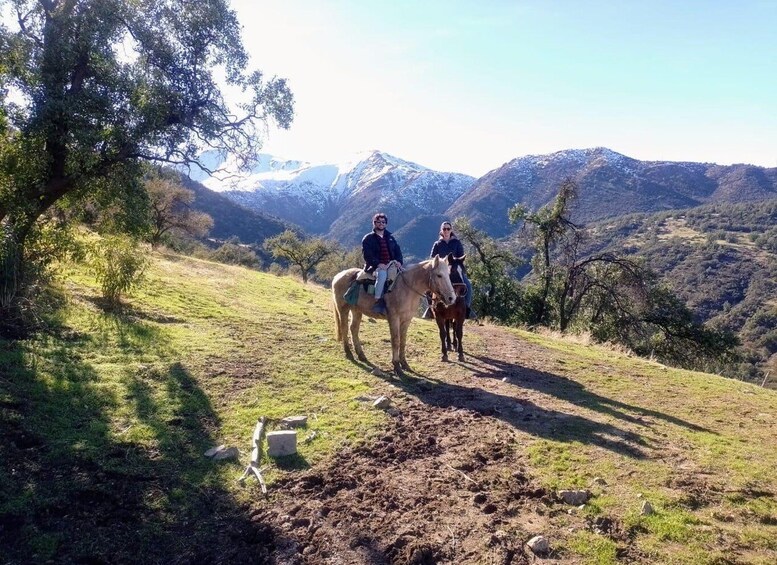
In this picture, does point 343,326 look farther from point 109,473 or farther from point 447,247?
point 109,473

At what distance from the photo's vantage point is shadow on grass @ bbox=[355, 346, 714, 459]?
6252mm

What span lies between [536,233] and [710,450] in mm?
20672

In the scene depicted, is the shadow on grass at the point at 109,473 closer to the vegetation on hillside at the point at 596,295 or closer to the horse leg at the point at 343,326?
the horse leg at the point at 343,326

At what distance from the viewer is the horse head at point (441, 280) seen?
8867 millimetres

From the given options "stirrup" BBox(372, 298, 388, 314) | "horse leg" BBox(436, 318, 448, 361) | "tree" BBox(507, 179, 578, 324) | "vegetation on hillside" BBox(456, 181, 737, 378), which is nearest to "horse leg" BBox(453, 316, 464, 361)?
"horse leg" BBox(436, 318, 448, 361)

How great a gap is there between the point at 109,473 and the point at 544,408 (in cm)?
622

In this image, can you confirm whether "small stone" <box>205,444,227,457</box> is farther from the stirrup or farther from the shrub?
the shrub

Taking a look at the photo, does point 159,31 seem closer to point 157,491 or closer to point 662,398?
point 157,491

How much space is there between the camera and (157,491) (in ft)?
15.8

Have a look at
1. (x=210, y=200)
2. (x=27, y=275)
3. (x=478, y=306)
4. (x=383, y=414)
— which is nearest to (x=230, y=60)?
(x=27, y=275)

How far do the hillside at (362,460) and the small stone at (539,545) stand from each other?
0.05 metres

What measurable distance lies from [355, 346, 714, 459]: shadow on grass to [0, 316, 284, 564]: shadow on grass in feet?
12.3

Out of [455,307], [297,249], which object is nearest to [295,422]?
[455,307]

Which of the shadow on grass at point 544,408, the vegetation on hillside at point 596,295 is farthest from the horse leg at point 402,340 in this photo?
the vegetation on hillside at point 596,295
